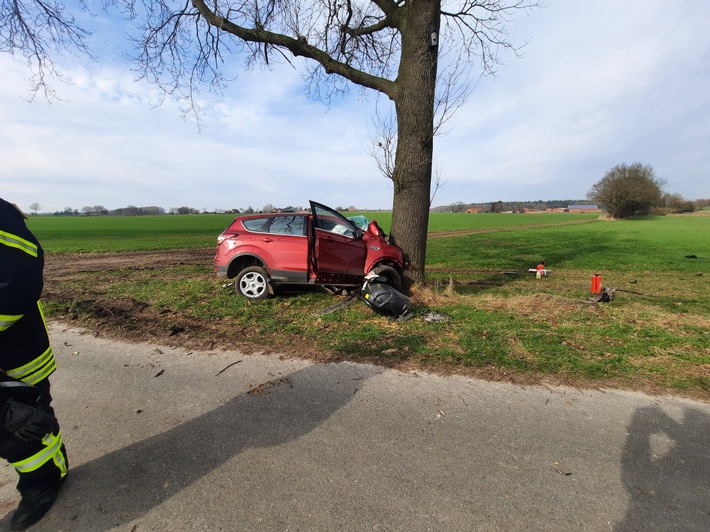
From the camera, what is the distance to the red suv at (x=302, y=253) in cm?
705

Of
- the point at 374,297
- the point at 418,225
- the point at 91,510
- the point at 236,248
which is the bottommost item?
the point at 91,510

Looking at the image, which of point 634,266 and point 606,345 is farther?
point 634,266

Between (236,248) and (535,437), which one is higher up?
(236,248)

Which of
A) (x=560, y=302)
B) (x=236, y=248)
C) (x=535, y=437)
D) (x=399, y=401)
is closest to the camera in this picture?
(x=535, y=437)

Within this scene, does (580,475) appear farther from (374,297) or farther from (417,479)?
(374,297)

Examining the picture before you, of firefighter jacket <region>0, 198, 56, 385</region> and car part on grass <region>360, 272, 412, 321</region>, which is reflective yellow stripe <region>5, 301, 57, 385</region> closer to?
firefighter jacket <region>0, 198, 56, 385</region>

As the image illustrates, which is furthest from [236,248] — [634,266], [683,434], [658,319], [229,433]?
[634,266]

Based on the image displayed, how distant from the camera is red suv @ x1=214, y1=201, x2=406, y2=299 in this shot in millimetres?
7055

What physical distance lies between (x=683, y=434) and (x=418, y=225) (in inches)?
208

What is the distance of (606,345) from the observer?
4699 mm

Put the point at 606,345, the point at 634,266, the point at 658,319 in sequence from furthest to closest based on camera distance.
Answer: the point at 634,266 → the point at 658,319 → the point at 606,345

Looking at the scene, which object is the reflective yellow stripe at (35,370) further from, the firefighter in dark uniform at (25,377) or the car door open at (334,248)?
the car door open at (334,248)

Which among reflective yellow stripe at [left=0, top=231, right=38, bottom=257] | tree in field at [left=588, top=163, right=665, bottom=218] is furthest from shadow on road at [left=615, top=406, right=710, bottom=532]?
tree in field at [left=588, top=163, right=665, bottom=218]

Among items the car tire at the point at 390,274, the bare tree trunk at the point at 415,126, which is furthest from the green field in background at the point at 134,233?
the bare tree trunk at the point at 415,126
